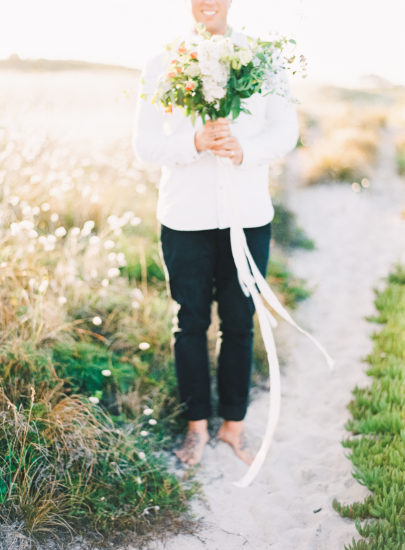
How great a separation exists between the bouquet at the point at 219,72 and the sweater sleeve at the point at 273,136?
255 mm

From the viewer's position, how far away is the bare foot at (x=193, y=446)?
2.99m

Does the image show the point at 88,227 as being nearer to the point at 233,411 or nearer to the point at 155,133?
the point at 155,133

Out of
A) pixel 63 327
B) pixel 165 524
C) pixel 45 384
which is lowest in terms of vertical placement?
pixel 165 524

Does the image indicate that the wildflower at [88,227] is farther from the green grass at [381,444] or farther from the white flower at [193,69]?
the green grass at [381,444]

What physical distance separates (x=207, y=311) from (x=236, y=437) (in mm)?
849

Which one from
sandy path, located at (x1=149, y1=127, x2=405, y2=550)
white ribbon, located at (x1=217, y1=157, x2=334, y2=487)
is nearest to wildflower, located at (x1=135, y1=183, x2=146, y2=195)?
sandy path, located at (x1=149, y1=127, x2=405, y2=550)

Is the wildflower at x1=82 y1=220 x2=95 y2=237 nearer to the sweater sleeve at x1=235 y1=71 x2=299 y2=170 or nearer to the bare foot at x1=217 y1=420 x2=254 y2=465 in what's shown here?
the sweater sleeve at x1=235 y1=71 x2=299 y2=170

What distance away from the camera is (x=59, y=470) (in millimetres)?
2463

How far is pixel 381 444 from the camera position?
288 cm

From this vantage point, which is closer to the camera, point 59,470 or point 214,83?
point 214,83

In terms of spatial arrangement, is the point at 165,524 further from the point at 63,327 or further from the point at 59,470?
the point at 63,327

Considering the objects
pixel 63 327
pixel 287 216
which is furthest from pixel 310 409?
pixel 287 216

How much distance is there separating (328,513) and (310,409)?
1001 mm

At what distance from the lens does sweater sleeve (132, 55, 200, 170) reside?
2.45m
